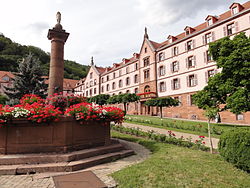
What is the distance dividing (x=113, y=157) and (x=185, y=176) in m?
2.63

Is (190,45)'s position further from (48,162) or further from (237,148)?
(48,162)

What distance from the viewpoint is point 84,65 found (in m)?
102

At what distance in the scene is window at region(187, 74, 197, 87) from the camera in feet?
76.3

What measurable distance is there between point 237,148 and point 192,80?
21084 mm

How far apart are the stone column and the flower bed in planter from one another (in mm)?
2871

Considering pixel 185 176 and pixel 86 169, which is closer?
pixel 185 176

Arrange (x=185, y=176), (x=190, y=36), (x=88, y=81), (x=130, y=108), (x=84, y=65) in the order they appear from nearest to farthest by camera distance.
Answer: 1. (x=185, y=176)
2. (x=190, y=36)
3. (x=130, y=108)
4. (x=88, y=81)
5. (x=84, y=65)

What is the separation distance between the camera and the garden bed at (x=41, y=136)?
16.5 feet

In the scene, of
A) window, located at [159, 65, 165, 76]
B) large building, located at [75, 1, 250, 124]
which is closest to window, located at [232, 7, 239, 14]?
large building, located at [75, 1, 250, 124]

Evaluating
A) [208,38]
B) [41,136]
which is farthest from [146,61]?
[41,136]

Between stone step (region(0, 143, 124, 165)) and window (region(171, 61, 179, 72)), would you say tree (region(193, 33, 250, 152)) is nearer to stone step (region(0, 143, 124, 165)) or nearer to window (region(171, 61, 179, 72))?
stone step (region(0, 143, 124, 165))

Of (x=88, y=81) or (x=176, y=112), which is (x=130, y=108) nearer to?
(x=176, y=112)

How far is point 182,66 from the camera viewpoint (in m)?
25.2

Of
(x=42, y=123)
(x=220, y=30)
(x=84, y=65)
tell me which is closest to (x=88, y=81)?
(x=220, y=30)
